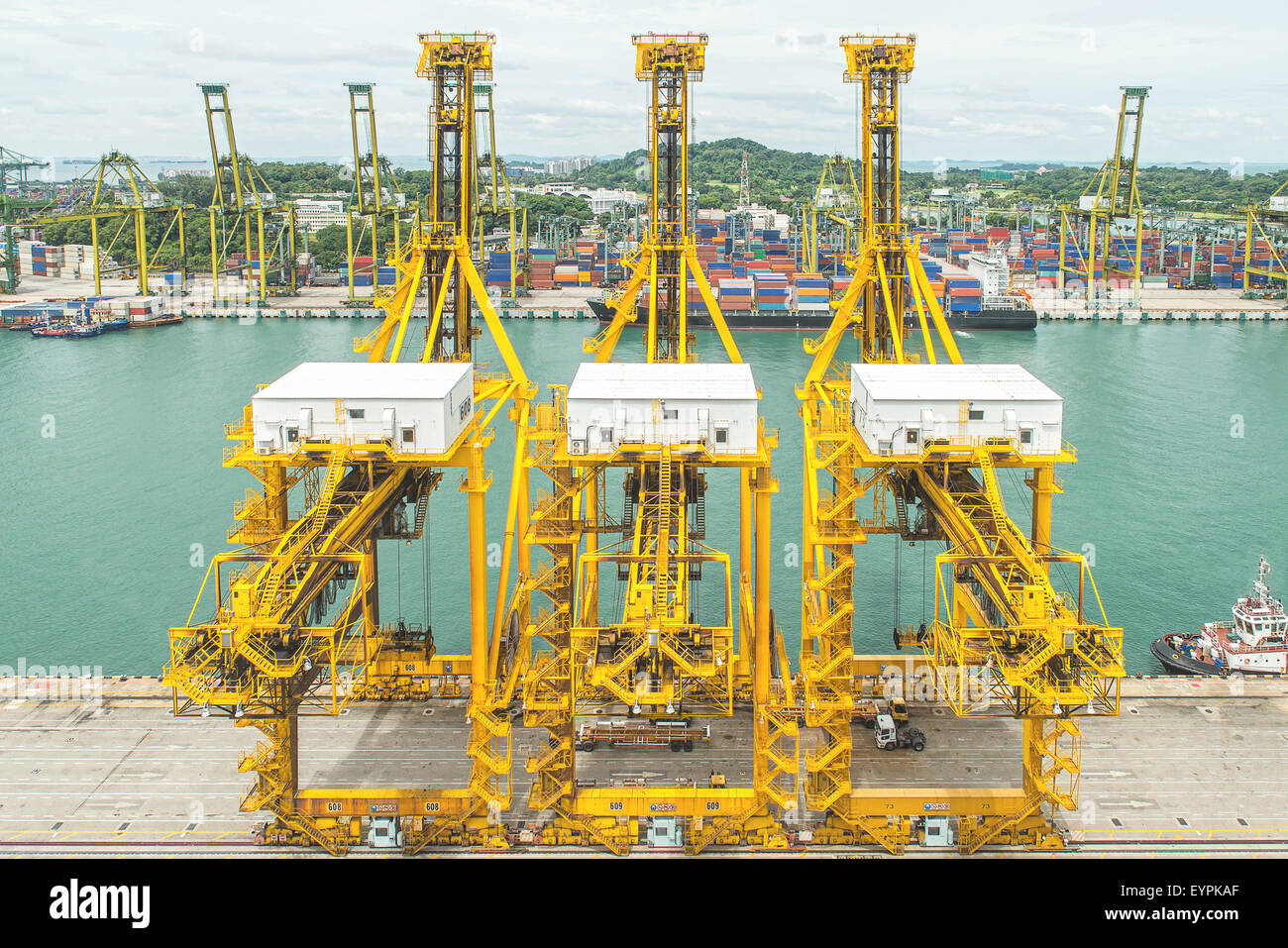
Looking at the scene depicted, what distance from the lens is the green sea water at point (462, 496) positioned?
30094mm

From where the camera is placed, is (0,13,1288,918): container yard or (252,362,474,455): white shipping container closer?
(0,13,1288,918): container yard

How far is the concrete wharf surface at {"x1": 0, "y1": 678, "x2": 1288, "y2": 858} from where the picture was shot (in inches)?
754

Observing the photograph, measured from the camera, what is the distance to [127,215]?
9056 cm

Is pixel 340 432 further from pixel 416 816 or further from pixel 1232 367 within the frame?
pixel 1232 367

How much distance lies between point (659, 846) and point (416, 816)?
387 cm

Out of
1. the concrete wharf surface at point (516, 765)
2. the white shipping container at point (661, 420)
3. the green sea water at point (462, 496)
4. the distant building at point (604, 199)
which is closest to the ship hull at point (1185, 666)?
the green sea water at point (462, 496)

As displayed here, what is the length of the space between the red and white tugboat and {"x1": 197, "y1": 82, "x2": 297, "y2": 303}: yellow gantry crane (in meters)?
70.3

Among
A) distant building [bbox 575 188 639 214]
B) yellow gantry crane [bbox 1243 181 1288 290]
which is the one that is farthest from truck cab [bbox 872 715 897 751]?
distant building [bbox 575 188 639 214]

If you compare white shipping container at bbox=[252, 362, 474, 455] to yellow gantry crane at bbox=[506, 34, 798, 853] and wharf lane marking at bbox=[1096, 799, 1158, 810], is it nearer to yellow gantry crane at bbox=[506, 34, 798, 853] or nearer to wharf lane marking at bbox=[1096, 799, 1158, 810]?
yellow gantry crane at bbox=[506, 34, 798, 853]

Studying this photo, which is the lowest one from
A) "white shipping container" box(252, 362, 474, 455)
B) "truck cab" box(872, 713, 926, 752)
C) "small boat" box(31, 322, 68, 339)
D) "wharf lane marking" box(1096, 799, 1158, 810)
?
"wharf lane marking" box(1096, 799, 1158, 810)

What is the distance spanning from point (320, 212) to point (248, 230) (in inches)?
1671

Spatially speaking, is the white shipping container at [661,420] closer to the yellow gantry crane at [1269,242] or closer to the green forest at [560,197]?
the green forest at [560,197]

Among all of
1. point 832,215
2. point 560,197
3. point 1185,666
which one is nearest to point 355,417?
point 1185,666

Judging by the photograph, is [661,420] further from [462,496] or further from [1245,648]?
[462,496]
